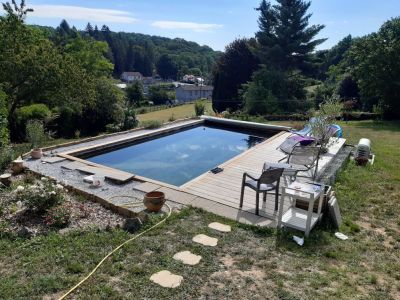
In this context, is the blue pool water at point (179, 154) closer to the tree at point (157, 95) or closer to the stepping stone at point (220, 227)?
the stepping stone at point (220, 227)

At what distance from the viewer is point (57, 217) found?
178 inches

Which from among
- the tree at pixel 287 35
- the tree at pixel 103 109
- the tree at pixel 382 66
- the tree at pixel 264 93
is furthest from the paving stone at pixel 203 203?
the tree at pixel 287 35

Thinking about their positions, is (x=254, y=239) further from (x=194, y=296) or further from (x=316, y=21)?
(x=316, y=21)

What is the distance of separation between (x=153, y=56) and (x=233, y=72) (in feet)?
242

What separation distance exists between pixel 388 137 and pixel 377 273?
36.2 feet

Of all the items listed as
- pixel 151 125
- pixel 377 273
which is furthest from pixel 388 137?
pixel 377 273

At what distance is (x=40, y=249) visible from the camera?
12.8ft

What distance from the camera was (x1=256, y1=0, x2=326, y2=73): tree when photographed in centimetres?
2283

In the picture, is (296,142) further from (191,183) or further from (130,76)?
(130,76)

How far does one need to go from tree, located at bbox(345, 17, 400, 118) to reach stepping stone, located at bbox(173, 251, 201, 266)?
62.0 ft

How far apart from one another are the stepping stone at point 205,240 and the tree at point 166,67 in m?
99.6

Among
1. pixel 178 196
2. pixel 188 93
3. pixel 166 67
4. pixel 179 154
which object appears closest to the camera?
pixel 178 196

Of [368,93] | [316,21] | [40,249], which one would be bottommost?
[40,249]

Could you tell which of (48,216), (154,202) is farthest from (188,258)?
(48,216)
